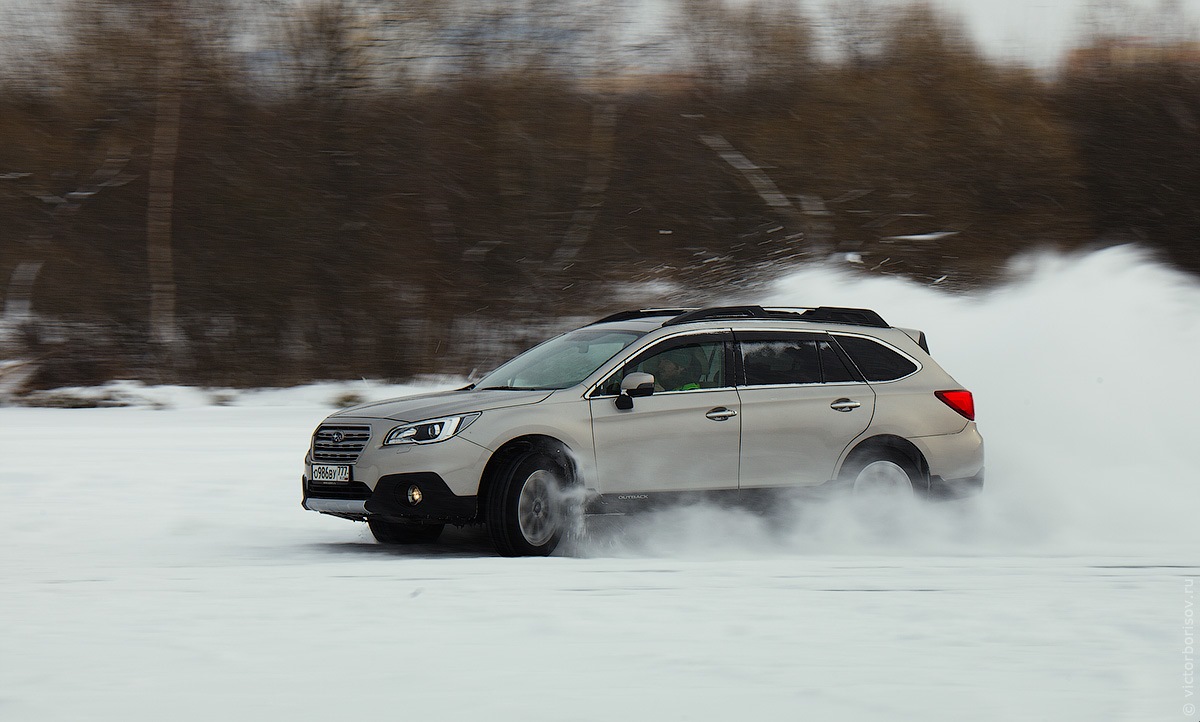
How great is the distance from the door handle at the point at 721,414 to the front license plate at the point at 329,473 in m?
2.35

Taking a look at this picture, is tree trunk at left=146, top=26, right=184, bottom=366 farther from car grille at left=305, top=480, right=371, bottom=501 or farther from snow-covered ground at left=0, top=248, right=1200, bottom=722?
car grille at left=305, top=480, right=371, bottom=501

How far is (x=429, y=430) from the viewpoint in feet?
28.3

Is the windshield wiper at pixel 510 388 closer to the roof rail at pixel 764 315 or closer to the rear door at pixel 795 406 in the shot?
the roof rail at pixel 764 315

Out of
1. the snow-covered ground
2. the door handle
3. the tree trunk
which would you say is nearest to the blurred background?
the tree trunk

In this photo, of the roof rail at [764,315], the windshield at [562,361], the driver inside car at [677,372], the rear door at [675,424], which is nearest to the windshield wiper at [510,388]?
the windshield at [562,361]

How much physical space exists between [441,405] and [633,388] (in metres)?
1.21

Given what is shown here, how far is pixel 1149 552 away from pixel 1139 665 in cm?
373

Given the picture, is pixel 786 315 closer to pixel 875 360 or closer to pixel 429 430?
pixel 875 360

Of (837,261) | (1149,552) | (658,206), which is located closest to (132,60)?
(658,206)

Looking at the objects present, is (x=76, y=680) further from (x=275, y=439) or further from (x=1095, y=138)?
(x=1095, y=138)

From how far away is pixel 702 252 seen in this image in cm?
2825

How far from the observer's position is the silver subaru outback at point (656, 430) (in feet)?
28.3

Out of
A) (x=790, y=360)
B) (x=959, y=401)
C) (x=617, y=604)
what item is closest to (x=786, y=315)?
(x=790, y=360)

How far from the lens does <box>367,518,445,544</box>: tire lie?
9820 millimetres
